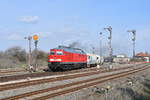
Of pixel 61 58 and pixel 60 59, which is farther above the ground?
pixel 61 58

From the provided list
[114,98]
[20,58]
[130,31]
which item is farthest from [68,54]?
[130,31]

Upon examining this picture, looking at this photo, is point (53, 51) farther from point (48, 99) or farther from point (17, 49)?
point (17, 49)

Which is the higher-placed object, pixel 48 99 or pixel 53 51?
pixel 53 51

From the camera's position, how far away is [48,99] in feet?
39.6

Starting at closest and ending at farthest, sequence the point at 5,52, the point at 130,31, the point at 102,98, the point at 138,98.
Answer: the point at 102,98 → the point at 138,98 → the point at 5,52 → the point at 130,31

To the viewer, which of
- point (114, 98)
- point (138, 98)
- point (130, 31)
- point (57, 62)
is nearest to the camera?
point (114, 98)

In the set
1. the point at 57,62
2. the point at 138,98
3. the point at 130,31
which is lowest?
the point at 138,98

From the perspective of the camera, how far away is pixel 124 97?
14.6m

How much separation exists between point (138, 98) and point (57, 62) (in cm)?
1857

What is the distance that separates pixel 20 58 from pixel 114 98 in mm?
52610

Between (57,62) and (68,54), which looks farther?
(68,54)

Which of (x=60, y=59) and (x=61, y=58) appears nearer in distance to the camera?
(x=60, y=59)

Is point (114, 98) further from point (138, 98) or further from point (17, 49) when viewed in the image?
point (17, 49)

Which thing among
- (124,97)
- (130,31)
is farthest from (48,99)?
(130,31)
